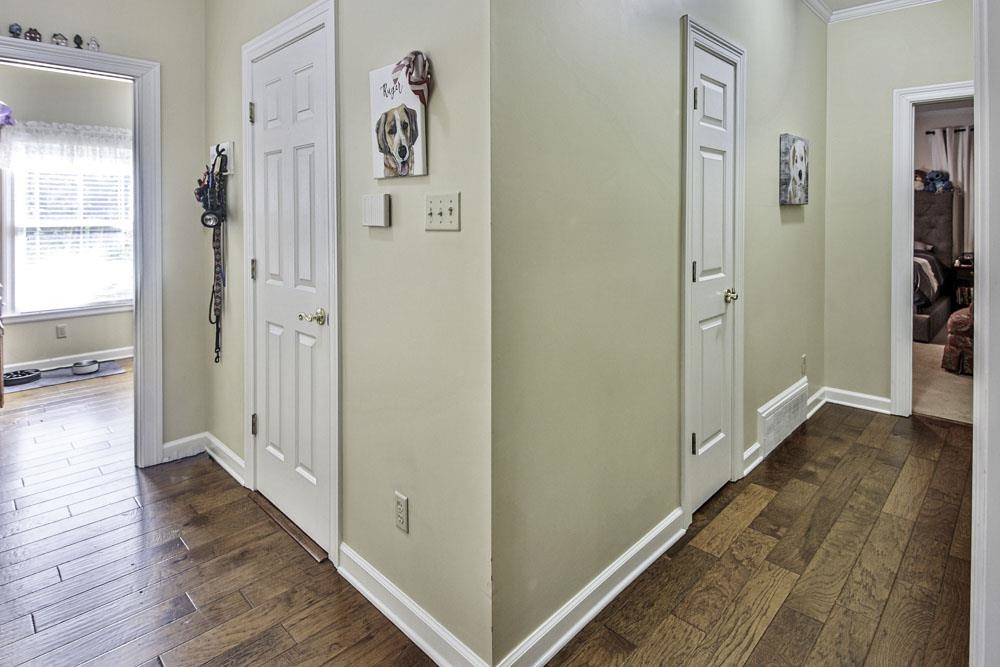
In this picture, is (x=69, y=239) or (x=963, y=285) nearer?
(x=69, y=239)

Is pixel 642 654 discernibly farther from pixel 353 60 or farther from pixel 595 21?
pixel 353 60

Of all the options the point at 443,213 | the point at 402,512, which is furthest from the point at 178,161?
the point at 402,512

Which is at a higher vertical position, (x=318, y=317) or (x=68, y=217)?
(x=68, y=217)

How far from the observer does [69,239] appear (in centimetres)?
521

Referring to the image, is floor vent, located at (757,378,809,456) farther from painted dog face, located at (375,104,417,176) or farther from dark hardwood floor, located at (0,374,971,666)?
painted dog face, located at (375,104,417,176)

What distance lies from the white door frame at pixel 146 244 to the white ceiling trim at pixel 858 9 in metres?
3.70

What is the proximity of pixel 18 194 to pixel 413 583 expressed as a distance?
5224 mm

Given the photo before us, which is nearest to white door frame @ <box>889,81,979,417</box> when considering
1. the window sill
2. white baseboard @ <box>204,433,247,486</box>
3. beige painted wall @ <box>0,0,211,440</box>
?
white baseboard @ <box>204,433,247,486</box>

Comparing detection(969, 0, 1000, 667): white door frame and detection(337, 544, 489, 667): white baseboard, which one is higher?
detection(969, 0, 1000, 667): white door frame

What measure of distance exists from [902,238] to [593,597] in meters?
3.27

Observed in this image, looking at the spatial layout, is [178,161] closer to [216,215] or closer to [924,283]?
[216,215]

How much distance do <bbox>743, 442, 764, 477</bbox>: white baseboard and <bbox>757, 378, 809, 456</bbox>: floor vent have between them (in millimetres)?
45

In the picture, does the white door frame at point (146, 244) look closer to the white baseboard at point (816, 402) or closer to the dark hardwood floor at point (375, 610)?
the dark hardwood floor at point (375, 610)

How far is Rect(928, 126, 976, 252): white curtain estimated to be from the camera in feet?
22.9
